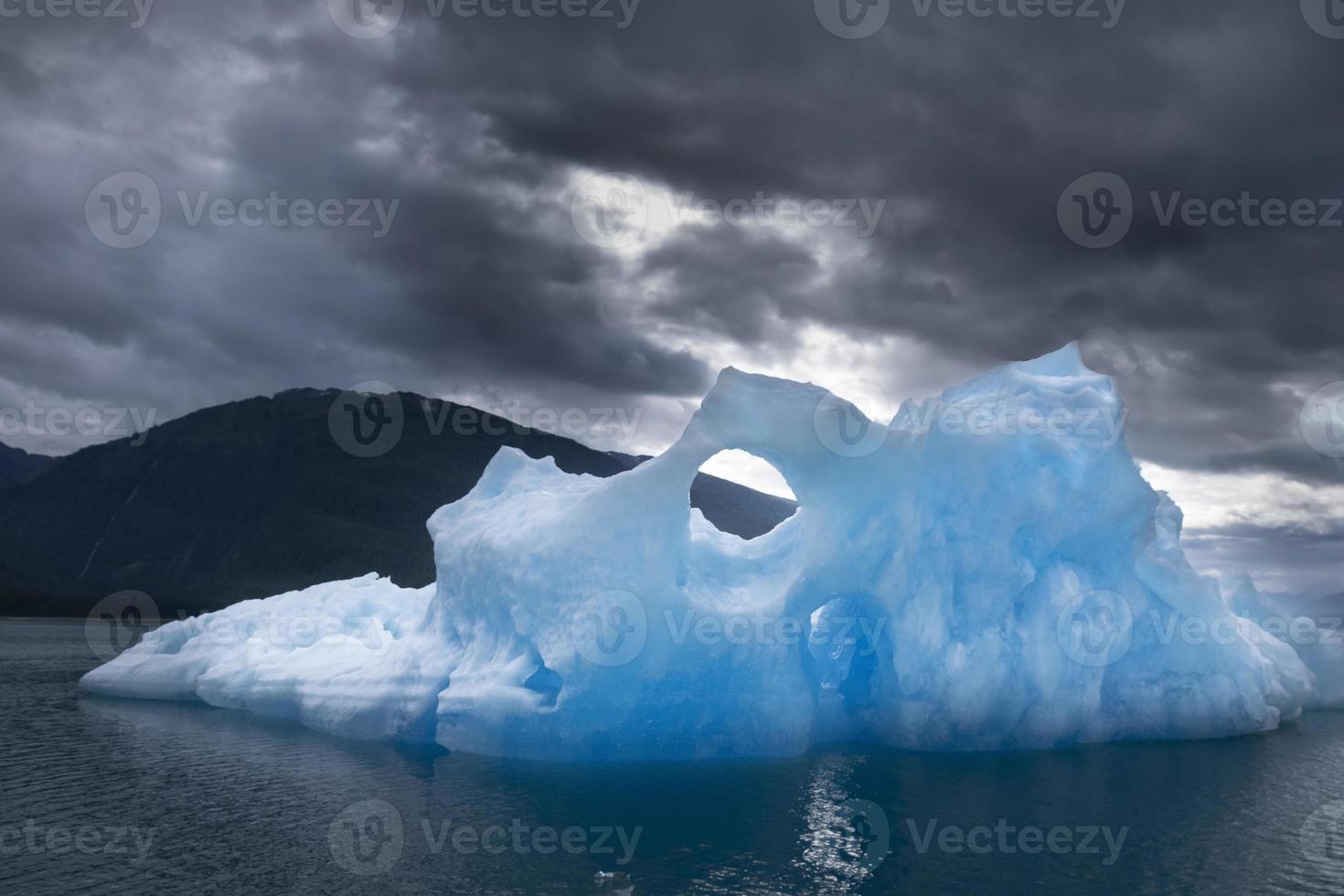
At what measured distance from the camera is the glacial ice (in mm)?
20219

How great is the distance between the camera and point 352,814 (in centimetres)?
1538

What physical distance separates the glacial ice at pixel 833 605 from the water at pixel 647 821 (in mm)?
1102

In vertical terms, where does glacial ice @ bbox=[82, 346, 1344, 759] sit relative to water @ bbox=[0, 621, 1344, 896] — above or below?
above

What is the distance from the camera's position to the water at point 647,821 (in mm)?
12367

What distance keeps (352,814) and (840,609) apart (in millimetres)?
13760

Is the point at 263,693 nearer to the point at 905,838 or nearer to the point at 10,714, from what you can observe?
the point at 10,714

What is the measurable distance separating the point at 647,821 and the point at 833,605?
11140 millimetres

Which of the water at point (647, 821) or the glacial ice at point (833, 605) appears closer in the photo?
the water at point (647, 821)

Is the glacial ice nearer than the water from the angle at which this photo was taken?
No

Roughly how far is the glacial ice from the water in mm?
1102

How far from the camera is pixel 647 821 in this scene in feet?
48.9

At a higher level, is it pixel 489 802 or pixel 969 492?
pixel 969 492

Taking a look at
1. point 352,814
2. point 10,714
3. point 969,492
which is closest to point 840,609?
point 969,492

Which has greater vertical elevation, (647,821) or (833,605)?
(833,605)
